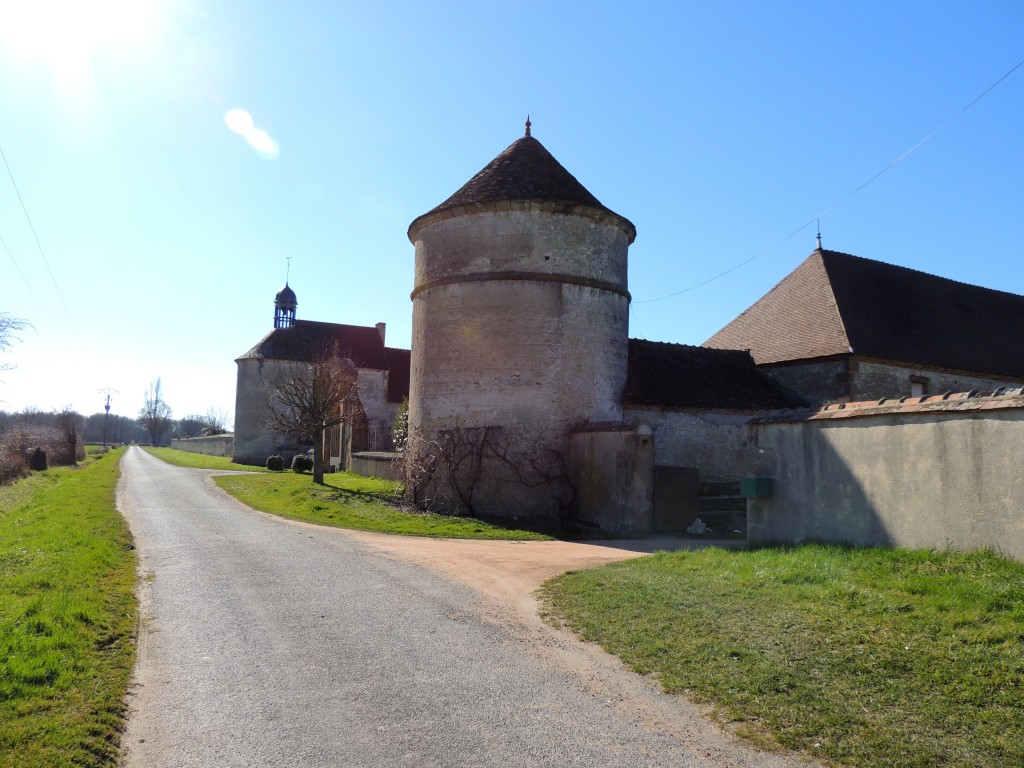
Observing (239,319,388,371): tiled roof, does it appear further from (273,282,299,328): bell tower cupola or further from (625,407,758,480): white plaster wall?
(625,407,758,480): white plaster wall

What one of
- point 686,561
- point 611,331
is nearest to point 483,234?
point 611,331

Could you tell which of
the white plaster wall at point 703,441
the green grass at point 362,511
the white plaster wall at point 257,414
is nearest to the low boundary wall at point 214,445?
the white plaster wall at point 257,414

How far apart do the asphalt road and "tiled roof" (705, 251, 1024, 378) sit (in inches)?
648

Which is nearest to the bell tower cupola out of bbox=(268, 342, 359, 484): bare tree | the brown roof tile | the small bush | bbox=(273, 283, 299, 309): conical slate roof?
bbox=(273, 283, 299, 309): conical slate roof

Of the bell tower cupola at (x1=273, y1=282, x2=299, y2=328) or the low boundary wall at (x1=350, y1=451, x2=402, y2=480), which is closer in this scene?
the low boundary wall at (x1=350, y1=451, x2=402, y2=480)

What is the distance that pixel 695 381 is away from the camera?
64.5 ft

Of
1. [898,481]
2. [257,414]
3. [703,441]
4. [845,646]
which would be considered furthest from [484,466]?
[257,414]

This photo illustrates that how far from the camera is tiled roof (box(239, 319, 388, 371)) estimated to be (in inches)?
1709

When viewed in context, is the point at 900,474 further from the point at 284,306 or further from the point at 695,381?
the point at 284,306

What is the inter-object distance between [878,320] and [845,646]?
1926cm

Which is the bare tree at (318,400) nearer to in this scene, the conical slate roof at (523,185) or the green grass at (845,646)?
the conical slate roof at (523,185)

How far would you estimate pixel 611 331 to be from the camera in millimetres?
18328

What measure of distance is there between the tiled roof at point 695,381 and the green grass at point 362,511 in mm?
5211

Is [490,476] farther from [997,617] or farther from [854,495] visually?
[997,617]
